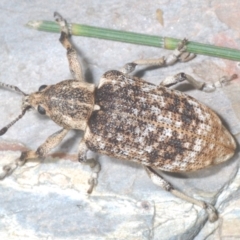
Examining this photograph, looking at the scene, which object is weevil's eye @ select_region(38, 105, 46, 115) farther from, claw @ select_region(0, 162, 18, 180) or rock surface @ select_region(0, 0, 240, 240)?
claw @ select_region(0, 162, 18, 180)

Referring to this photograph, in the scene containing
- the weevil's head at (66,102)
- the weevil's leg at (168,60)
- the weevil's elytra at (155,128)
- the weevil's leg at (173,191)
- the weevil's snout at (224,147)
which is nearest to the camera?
the weevil's elytra at (155,128)

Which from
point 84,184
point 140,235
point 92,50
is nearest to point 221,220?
point 140,235

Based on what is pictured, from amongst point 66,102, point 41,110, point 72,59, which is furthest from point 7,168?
point 72,59

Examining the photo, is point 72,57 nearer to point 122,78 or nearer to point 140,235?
point 122,78

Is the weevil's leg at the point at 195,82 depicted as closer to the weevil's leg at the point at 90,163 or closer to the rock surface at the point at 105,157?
the rock surface at the point at 105,157

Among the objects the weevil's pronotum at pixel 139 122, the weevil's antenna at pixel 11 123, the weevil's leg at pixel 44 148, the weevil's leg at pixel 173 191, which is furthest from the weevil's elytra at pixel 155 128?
the weevil's antenna at pixel 11 123

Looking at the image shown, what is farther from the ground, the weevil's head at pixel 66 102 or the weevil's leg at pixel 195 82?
the weevil's leg at pixel 195 82

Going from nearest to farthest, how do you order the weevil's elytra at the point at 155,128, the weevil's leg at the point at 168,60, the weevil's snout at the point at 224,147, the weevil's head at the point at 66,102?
the weevil's elytra at the point at 155,128 < the weevil's snout at the point at 224,147 < the weevil's head at the point at 66,102 < the weevil's leg at the point at 168,60


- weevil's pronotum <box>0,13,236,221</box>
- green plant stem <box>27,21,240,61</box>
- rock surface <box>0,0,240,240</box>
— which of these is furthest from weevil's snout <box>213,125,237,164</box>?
green plant stem <box>27,21,240,61</box>
